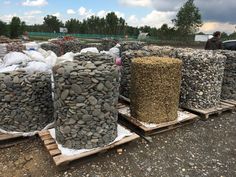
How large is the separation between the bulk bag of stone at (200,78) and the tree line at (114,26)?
32.3 m

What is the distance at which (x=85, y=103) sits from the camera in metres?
2.95

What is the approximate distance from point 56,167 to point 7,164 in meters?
0.66

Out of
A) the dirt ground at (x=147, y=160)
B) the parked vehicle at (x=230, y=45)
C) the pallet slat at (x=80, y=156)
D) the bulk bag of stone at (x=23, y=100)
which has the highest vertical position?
the parked vehicle at (x=230, y=45)

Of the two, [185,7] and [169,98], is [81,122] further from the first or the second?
[185,7]

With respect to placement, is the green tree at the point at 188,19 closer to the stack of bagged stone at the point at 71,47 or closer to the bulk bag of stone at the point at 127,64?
the stack of bagged stone at the point at 71,47

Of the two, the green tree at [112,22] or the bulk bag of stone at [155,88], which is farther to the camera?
the green tree at [112,22]

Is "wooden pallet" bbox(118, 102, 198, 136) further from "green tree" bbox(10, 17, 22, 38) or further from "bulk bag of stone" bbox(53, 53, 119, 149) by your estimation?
"green tree" bbox(10, 17, 22, 38)

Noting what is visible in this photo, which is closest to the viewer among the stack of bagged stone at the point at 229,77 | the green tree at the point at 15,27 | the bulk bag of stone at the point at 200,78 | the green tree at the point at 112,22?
the bulk bag of stone at the point at 200,78

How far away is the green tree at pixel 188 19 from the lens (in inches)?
1396

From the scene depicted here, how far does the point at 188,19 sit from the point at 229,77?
110 ft

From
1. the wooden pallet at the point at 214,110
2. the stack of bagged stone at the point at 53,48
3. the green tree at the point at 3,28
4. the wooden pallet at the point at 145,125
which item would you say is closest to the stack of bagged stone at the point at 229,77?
the wooden pallet at the point at 214,110

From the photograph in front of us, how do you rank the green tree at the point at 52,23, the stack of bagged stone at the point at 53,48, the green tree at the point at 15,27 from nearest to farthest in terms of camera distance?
the stack of bagged stone at the point at 53,48
the green tree at the point at 15,27
the green tree at the point at 52,23

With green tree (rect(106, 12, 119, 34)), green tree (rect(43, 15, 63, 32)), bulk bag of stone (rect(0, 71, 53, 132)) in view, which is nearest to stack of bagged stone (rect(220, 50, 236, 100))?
bulk bag of stone (rect(0, 71, 53, 132))

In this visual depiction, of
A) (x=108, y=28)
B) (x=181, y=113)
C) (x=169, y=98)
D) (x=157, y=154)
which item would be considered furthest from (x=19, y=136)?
(x=108, y=28)
